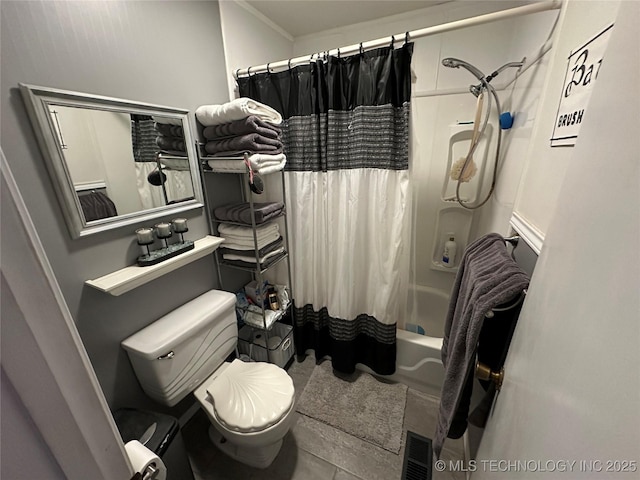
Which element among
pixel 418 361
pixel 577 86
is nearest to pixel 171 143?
pixel 577 86

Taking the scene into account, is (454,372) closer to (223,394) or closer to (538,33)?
(223,394)

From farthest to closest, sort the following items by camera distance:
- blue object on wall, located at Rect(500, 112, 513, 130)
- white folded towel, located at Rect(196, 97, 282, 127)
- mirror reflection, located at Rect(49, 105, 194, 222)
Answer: blue object on wall, located at Rect(500, 112, 513, 130) → white folded towel, located at Rect(196, 97, 282, 127) → mirror reflection, located at Rect(49, 105, 194, 222)

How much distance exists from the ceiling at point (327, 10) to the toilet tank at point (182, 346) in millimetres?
1795

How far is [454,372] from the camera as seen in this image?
86cm

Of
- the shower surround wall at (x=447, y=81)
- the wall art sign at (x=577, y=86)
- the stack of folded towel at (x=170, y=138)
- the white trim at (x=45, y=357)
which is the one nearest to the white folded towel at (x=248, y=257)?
the stack of folded towel at (x=170, y=138)

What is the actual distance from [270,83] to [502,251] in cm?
149

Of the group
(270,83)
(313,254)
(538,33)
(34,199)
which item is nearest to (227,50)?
(270,83)

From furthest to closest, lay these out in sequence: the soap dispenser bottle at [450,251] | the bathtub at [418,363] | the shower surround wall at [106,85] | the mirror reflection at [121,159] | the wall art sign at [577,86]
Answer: the soap dispenser bottle at [450,251] → the bathtub at [418,363] → the mirror reflection at [121,159] → the shower surround wall at [106,85] → the wall art sign at [577,86]

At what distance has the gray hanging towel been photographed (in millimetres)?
725

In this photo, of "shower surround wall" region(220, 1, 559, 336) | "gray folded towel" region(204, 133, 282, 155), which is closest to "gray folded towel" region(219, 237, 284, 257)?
"gray folded towel" region(204, 133, 282, 155)

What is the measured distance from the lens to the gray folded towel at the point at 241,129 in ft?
3.99

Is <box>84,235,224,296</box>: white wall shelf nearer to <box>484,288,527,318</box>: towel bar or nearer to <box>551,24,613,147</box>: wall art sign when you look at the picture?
<box>484,288,527,318</box>: towel bar

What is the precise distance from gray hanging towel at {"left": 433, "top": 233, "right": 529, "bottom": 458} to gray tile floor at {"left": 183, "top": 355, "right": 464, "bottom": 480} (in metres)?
0.50

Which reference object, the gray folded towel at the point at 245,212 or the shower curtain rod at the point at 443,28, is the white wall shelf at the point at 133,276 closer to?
the gray folded towel at the point at 245,212
